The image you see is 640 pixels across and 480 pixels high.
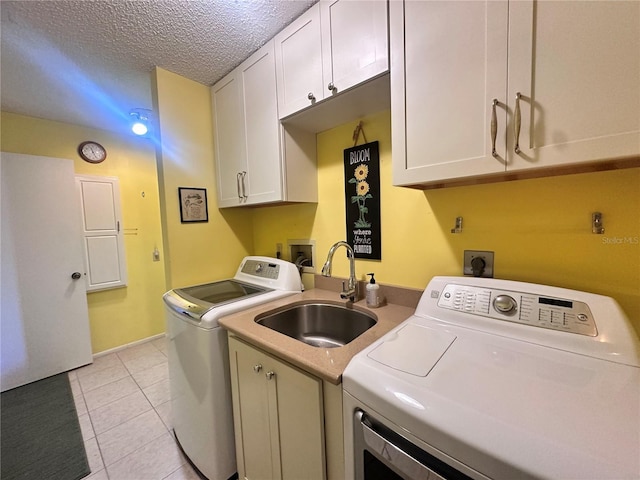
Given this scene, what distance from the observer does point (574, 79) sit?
2.17ft

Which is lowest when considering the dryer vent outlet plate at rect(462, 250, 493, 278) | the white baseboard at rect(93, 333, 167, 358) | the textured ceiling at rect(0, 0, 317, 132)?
the white baseboard at rect(93, 333, 167, 358)

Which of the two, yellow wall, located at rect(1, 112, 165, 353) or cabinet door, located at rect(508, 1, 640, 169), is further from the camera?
yellow wall, located at rect(1, 112, 165, 353)

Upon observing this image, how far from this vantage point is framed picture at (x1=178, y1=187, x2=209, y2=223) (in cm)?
181

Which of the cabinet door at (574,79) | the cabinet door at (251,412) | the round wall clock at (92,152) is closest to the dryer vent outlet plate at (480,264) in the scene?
the cabinet door at (574,79)

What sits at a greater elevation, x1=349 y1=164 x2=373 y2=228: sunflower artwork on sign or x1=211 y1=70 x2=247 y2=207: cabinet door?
x1=211 y1=70 x2=247 y2=207: cabinet door

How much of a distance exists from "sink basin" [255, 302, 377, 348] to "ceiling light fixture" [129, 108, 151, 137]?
2138 mm

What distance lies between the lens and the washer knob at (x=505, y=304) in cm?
87

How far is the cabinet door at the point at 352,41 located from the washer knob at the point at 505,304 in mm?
930

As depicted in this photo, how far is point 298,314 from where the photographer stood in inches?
56.8

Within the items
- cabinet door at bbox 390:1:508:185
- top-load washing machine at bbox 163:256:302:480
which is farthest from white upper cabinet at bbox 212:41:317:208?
cabinet door at bbox 390:1:508:185

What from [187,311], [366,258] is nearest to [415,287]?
[366,258]

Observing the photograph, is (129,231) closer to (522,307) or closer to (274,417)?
(274,417)

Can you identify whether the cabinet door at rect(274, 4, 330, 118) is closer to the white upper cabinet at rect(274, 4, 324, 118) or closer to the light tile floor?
the white upper cabinet at rect(274, 4, 324, 118)

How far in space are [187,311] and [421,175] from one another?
4.05 ft
